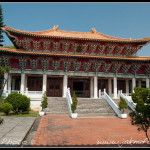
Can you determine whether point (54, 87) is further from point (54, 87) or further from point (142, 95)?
point (142, 95)

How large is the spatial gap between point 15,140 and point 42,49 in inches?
622

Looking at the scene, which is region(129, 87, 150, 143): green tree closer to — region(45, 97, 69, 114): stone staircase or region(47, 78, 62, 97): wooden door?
region(45, 97, 69, 114): stone staircase

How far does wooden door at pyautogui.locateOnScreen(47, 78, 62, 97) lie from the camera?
21.4 meters

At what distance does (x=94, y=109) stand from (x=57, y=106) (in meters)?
3.93

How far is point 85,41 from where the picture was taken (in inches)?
794

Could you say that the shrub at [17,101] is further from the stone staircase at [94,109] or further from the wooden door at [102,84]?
the wooden door at [102,84]

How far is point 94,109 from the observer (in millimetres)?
14477

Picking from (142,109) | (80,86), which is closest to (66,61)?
(80,86)

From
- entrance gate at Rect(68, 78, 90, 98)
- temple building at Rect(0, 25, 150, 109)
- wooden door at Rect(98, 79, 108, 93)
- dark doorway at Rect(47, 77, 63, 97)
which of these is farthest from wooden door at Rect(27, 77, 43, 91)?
wooden door at Rect(98, 79, 108, 93)

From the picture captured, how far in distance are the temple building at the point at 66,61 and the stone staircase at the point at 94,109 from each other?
10.3 feet

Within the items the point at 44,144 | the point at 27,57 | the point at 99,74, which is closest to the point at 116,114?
the point at 99,74

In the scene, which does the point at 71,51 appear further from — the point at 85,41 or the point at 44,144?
the point at 44,144

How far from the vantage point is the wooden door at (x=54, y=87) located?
844 inches

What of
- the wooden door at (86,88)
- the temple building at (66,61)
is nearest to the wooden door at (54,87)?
the temple building at (66,61)
